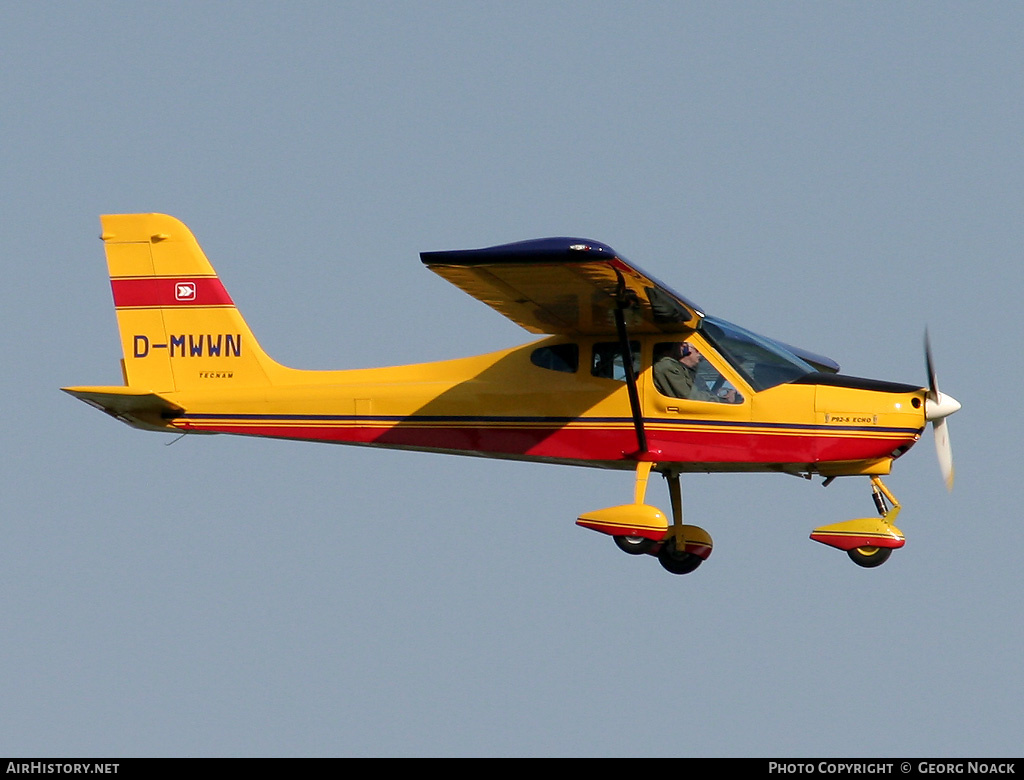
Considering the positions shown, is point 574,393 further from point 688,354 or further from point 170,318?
point 170,318

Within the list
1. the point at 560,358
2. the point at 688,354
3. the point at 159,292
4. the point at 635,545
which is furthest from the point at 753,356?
the point at 159,292

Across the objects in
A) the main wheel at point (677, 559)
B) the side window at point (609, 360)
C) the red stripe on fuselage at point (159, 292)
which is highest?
the red stripe on fuselage at point (159, 292)

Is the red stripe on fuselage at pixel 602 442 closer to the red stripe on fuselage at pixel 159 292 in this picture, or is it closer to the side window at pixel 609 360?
the side window at pixel 609 360

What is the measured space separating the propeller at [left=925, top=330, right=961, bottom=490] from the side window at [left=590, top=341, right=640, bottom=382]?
115 inches

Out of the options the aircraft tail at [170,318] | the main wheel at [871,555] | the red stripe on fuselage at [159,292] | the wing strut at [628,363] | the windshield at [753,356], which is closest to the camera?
the wing strut at [628,363]

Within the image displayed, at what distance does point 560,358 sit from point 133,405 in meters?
4.71

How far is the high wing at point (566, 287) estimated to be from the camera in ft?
48.4

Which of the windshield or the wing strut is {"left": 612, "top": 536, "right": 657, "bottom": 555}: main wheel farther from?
the windshield

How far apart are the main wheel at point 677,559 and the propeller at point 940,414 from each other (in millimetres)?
2735

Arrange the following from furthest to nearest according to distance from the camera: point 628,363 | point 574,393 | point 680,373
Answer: point 574,393 < point 680,373 < point 628,363

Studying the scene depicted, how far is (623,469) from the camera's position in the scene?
1753 centimetres

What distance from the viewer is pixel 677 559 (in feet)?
58.8

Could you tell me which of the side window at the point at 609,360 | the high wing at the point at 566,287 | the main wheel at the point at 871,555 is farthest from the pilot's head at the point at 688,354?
the main wheel at the point at 871,555

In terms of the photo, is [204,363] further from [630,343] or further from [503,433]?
[630,343]
